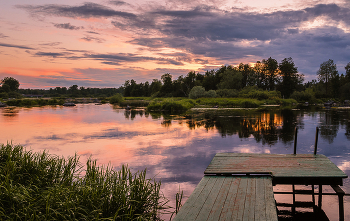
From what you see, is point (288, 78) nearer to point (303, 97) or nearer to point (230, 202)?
point (303, 97)

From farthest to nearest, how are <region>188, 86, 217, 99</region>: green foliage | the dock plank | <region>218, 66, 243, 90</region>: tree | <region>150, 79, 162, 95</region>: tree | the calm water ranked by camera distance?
<region>150, 79, 162, 95</region>: tree < <region>218, 66, 243, 90</region>: tree < <region>188, 86, 217, 99</region>: green foliage < the calm water < the dock plank

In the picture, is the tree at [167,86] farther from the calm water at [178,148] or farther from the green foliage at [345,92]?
the calm water at [178,148]

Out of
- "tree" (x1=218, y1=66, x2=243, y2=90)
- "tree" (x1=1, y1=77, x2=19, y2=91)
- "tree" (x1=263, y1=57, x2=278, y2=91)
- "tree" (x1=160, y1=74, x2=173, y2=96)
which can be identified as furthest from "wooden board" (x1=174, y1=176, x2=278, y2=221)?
"tree" (x1=1, y1=77, x2=19, y2=91)

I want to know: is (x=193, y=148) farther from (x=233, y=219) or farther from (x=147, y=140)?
(x=233, y=219)

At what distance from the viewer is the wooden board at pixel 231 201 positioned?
452 cm

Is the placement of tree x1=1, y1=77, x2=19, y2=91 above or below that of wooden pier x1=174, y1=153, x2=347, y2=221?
above

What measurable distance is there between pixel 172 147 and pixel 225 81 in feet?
221

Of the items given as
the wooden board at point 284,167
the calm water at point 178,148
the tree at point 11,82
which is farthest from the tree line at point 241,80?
the tree at point 11,82

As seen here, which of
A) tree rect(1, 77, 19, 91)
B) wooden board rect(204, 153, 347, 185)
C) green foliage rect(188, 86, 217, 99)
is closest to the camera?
wooden board rect(204, 153, 347, 185)

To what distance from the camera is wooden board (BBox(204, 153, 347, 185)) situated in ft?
21.6

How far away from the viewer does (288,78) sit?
7912 centimetres

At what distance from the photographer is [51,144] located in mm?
15133

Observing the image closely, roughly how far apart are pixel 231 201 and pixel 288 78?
271 feet

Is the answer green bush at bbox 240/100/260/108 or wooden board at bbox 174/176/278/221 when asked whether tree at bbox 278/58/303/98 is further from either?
wooden board at bbox 174/176/278/221
